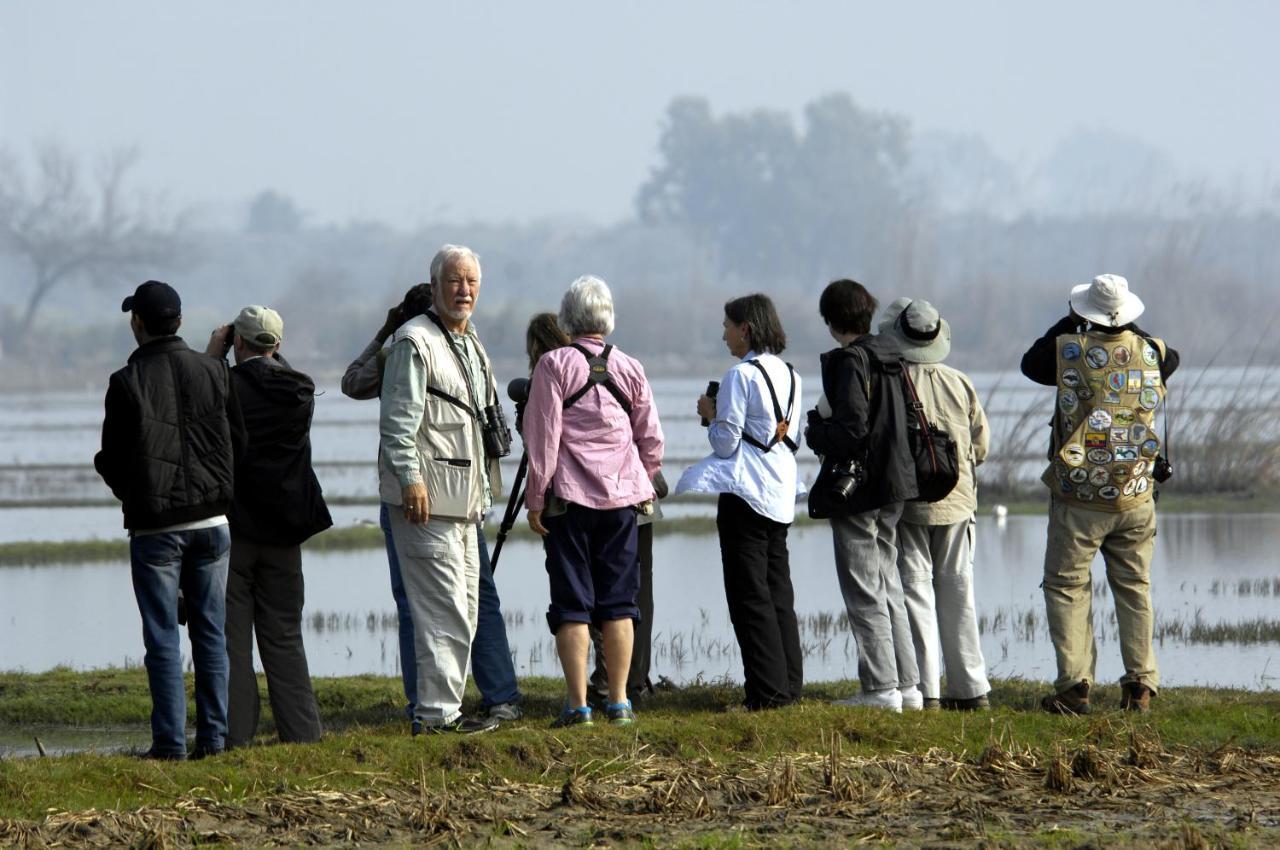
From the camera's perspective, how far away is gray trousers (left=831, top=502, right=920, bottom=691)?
7734 millimetres

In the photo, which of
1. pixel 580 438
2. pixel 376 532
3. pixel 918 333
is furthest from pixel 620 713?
pixel 376 532

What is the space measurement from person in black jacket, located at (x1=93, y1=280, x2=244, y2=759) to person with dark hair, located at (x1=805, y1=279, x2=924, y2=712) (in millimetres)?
2450

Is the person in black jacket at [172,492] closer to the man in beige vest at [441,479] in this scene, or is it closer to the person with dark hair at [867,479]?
the man in beige vest at [441,479]

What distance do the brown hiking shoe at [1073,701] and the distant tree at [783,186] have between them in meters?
94.0

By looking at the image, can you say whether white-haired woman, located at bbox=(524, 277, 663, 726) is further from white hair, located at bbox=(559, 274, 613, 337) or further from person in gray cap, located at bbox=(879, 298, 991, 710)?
person in gray cap, located at bbox=(879, 298, 991, 710)

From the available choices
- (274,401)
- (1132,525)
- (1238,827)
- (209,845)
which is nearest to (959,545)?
(1132,525)

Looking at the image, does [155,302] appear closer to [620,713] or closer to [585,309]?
[585,309]

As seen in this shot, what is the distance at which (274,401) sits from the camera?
7266 mm

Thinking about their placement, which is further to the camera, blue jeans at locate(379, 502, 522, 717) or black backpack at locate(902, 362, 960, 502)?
black backpack at locate(902, 362, 960, 502)

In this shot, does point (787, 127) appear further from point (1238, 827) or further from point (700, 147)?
point (1238, 827)

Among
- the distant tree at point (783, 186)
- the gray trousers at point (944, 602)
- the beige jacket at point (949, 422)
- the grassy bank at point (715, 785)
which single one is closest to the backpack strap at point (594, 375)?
the grassy bank at point (715, 785)

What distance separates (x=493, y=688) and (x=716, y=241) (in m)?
100

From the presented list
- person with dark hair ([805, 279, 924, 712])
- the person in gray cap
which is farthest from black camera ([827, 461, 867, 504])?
the person in gray cap

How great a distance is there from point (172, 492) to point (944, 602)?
3370 mm
